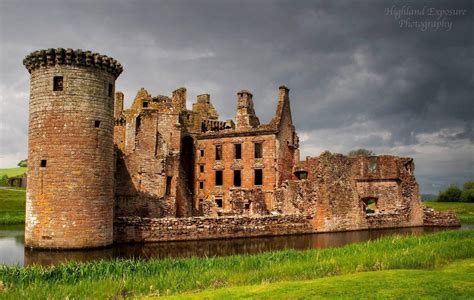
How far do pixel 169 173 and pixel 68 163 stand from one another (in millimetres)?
16789

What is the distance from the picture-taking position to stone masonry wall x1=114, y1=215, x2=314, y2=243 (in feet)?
94.7

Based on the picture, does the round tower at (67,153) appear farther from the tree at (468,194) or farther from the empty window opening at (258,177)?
the tree at (468,194)

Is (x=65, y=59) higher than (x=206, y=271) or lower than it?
higher

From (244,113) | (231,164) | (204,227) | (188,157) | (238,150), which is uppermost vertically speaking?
(244,113)

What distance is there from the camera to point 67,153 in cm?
2420

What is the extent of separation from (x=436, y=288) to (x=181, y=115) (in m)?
43.7

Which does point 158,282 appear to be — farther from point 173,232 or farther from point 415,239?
point 173,232

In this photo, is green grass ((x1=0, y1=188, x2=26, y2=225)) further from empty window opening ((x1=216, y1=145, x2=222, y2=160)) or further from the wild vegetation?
the wild vegetation

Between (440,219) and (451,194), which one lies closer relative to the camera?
(440,219)

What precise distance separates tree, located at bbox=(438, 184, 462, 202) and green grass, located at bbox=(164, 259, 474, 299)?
71.2 meters

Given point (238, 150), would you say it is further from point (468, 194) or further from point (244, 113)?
point (468, 194)

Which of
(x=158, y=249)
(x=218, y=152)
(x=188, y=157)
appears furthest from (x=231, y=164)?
(x=158, y=249)

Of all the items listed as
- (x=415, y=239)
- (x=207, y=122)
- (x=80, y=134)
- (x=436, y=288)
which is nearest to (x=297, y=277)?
(x=436, y=288)

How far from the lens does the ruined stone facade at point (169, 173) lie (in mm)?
24266
